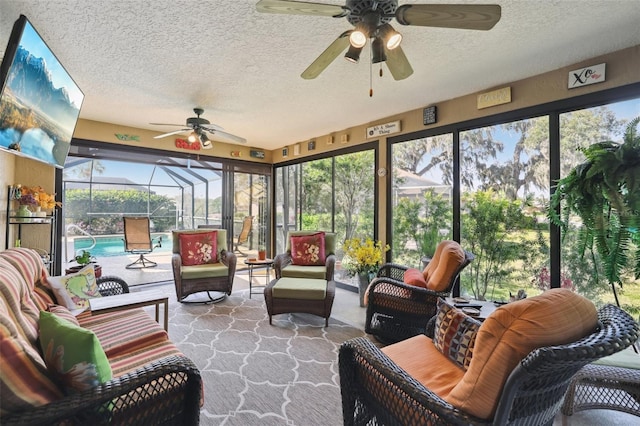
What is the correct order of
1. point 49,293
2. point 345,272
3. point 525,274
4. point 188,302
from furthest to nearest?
point 345,272
point 188,302
point 525,274
point 49,293

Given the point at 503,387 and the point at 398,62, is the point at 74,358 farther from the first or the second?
the point at 398,62

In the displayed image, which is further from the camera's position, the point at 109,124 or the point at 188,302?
the point at 109,124

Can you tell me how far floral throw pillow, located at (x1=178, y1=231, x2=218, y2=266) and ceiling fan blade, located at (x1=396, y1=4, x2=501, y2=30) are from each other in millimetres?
3700

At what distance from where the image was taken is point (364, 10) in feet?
4.79

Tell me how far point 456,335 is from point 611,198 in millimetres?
1487

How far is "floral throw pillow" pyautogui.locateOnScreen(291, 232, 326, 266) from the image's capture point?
13.2 ft

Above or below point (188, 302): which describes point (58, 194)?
above

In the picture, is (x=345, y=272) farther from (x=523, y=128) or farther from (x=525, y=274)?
(x=523, y=128)

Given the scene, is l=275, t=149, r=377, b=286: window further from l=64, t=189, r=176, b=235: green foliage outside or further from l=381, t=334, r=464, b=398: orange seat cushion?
l=64, t=189, r=176, b=235: green foliage outside

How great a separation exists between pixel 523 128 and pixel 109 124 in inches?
220

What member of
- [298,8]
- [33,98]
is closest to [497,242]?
[298,8]

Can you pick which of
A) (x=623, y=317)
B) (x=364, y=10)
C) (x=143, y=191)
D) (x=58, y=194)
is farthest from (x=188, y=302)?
(x=143, y=191)

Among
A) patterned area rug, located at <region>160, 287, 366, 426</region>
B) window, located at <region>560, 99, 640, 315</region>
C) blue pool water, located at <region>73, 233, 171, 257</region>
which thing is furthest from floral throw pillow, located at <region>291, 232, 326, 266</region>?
blue pool water, located at <region>73, 233, 171, 257</region>

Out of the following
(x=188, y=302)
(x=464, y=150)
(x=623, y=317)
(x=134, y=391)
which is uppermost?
(x=464, y=150)
